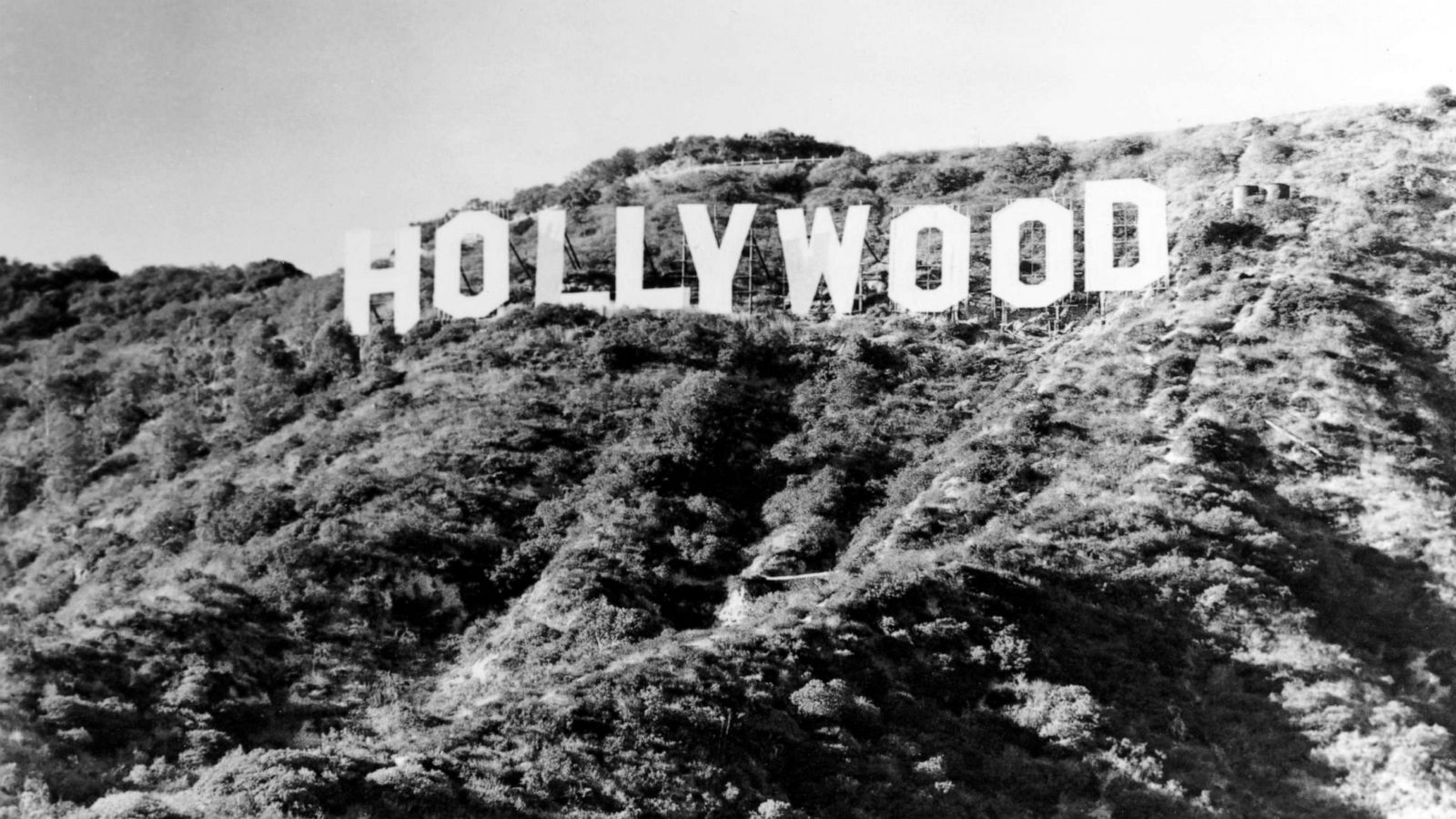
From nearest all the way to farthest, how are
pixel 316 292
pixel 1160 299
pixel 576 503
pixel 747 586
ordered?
1. pixel 747 586
2. pixel 576 503
3. pixel 1160 299
4. pixel 316 292

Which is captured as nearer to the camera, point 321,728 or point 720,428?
point 321,728

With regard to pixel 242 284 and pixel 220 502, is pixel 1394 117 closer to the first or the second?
pixel 220 502

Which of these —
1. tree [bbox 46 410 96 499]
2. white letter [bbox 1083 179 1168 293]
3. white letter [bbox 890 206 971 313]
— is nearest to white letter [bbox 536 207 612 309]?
white letter [bbox 890 206 971 313]

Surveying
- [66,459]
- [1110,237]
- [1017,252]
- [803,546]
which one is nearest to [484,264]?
[66,459]

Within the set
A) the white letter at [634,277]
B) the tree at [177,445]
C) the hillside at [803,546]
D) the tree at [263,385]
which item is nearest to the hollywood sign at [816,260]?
the white letter at [634,277]

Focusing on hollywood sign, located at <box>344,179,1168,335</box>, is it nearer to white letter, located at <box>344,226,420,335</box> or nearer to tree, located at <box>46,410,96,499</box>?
white letter, located at <box>344,226,420,335</box>

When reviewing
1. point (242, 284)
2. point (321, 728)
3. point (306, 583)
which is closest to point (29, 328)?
point (242, 284)
